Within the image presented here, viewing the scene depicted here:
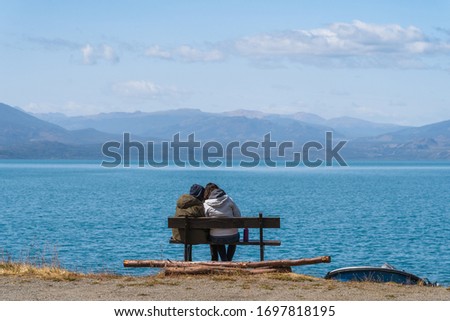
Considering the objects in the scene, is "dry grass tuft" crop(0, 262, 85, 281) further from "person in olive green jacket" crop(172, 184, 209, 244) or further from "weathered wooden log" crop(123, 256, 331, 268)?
"person in olive green jacket" crop(172, 184, 209, 244)

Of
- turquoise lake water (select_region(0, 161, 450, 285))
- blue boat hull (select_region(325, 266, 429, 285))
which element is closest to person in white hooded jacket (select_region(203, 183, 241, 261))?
blue boat hull (select_region(325, 266, 429, 285))

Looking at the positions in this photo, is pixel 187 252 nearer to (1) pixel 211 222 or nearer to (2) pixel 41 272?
(1) pixel 211 222

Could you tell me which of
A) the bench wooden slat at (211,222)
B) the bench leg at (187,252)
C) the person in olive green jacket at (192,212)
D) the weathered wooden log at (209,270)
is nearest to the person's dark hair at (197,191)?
the person in olive green jacket at (192,212)

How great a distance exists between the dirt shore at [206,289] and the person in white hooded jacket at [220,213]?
88.7 inches

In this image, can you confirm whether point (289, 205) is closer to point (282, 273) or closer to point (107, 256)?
point (107, 256)

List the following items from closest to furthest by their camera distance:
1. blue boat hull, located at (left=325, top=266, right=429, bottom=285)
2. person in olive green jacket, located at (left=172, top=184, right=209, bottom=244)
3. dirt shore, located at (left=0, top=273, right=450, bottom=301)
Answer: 1. dirt shore, located at (left=0, top=273, right=450, bottom=301)
2. person in olive green jacket, located at (left=172, top=184, right=209, bottom=244)
3. blue boat hull, located at (left=325, top=266, right=429, bottom=285)

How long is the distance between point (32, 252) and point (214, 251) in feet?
59.4

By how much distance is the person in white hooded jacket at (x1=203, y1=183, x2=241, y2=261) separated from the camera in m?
17.0

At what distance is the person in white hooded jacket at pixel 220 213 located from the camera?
55.9ft

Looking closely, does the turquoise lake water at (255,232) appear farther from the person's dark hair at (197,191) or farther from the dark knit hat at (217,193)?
the dark knit hat at (217,193)

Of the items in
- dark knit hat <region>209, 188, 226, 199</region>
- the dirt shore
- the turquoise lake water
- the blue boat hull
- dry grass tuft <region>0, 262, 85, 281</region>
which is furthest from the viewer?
the turquoise lake water

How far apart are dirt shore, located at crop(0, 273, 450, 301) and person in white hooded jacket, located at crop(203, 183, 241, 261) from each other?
2.25 metres
